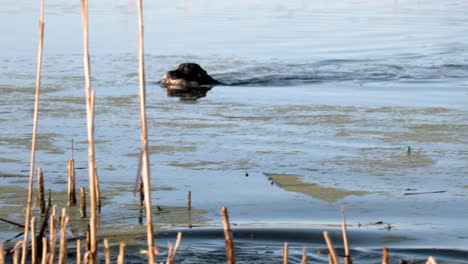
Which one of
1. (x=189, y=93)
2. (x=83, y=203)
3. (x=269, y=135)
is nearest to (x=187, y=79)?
(x=189, y=93)

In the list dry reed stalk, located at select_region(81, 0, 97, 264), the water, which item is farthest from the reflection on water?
dry reed stalk, located at select_region(81, 0, 97, 264)

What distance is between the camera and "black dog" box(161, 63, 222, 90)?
596 inches

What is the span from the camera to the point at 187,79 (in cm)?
1526

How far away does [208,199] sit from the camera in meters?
8.01

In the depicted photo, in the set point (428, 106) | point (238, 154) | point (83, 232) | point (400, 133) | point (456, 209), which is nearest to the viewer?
point (83, 232)

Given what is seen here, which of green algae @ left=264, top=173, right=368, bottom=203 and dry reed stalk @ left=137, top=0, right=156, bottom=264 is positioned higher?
dry reed stalk @ left=137, top=0, right=156, bottom=264

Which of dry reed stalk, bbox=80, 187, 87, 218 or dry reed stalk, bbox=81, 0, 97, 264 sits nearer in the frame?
dry reed stalk, bbox=81, 0, 97, 264

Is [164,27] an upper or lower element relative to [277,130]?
upper

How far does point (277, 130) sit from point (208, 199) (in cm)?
326

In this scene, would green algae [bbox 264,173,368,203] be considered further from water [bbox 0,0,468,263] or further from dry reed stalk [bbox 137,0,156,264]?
dry reed stalk [bbox 137,0,156,264]

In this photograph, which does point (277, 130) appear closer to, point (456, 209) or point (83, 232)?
point (456, 209)

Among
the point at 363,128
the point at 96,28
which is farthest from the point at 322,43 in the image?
the point at 363,128

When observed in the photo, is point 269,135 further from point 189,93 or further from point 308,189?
point 189,93

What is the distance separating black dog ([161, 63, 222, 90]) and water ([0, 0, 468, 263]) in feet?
0.82
